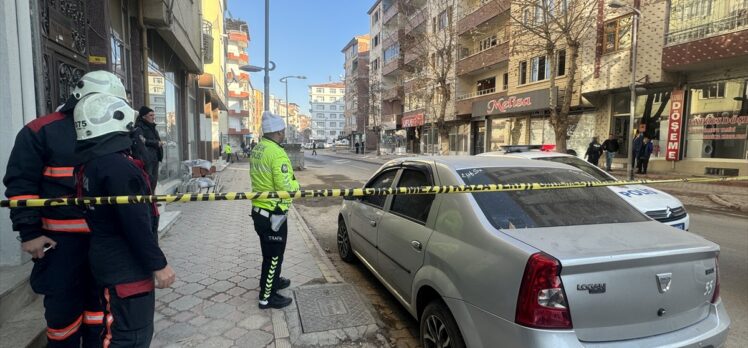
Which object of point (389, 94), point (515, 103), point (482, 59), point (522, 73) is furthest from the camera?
point (389, 94)

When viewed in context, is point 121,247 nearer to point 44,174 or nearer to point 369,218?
point 44,174

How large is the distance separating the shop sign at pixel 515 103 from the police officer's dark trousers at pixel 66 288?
69.1 ft

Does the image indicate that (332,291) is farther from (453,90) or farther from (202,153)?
(453,90)

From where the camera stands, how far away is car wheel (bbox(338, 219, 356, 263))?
209 inches

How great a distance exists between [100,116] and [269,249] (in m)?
1.97

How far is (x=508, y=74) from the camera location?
26812 mm

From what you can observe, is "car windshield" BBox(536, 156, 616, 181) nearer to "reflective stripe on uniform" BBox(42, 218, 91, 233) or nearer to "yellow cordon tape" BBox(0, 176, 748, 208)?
"yellow cordon tape" BBox(0, 176, 748, 208)

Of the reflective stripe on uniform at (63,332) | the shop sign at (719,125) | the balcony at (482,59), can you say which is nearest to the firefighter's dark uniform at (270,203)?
the reflective stripe on uniform at (63,332)

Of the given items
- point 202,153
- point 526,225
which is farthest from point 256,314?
point 202,153

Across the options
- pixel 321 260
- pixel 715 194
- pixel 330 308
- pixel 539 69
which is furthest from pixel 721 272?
pixel 539 69

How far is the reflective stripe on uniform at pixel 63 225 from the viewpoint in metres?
2.40

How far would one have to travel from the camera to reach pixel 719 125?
1544 centimetres

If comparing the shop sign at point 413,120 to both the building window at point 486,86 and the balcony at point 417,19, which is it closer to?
the building window at point 486,86

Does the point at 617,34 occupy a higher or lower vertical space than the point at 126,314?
higher
